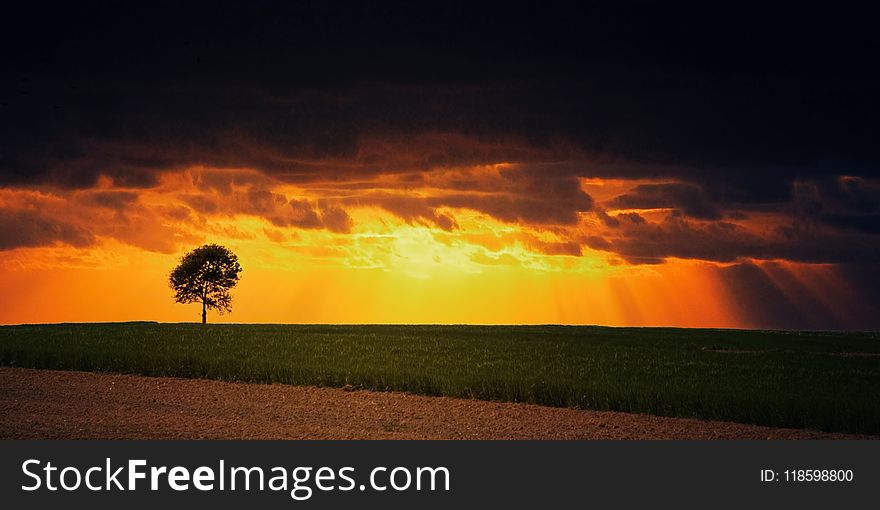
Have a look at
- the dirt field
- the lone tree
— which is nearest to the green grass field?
the dirt field

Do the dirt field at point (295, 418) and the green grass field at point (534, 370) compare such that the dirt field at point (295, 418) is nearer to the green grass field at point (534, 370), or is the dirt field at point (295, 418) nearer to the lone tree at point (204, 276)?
the green grass field at point (534, 370)

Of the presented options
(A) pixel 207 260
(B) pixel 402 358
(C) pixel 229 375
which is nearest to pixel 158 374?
(C) pixel 229 375

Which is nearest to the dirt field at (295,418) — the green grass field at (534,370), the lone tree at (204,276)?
the green grass field at (534,370)

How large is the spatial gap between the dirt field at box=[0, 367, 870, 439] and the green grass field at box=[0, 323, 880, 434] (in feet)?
3.18

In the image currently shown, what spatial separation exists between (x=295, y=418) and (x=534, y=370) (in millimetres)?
10925

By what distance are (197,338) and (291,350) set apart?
409 inches

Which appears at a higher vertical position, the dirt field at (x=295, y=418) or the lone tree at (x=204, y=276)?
the lone tree at (x=204, y=276)

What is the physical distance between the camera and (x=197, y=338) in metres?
47.1

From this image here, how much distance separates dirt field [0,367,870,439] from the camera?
2164 centimetres

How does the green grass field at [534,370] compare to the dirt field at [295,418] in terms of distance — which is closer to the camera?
the dirt field at [295,418]

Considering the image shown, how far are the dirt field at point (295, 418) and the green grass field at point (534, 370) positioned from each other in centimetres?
97

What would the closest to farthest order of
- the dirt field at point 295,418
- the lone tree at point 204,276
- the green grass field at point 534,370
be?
1. the dirt field at point 295,418
2. the green grass field at point 534,370
3. the lone tree at point 204,276

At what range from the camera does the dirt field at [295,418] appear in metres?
21.6

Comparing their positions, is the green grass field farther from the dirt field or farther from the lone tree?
the lone tree
